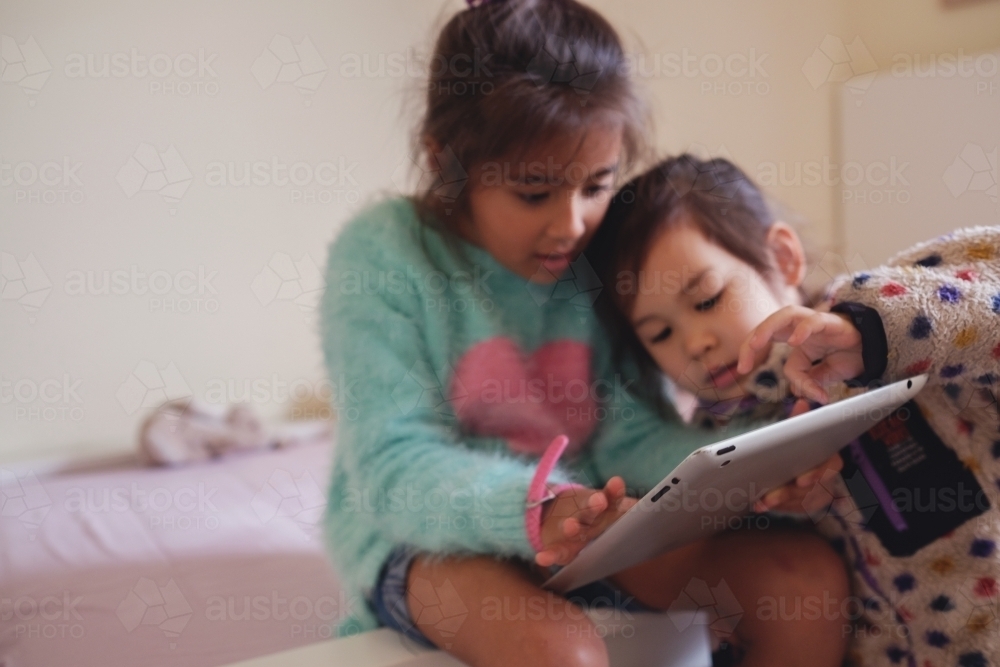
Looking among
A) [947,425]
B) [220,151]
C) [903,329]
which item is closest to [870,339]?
[903,329]

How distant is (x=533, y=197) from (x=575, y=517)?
347 millimetres

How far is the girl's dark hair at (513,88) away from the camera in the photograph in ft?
2.67

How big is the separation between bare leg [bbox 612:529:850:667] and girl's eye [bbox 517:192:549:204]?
359 millimetres

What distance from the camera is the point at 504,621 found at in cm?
64

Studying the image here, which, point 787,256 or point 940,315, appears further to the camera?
point 787,256

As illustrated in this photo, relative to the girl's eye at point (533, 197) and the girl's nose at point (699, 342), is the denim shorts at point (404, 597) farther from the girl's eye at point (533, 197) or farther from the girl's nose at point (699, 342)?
the girl's eye at point (533, 197)

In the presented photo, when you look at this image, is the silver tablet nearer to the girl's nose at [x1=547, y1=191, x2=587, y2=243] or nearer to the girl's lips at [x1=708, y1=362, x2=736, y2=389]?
the girl's lips at [x1=708, y1=362, x2=736, y2=389]

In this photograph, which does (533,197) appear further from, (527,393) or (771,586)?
(771,586)

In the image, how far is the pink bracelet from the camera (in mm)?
630

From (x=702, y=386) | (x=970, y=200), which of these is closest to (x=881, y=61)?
(x=970, y=200)

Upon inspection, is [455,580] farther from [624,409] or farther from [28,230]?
[28,230]

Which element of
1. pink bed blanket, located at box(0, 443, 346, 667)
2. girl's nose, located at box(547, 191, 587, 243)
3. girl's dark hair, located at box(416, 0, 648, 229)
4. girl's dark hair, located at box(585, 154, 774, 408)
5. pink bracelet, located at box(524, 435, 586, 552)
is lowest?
pink bed blanket, located at box(0, 443, 346, 667)

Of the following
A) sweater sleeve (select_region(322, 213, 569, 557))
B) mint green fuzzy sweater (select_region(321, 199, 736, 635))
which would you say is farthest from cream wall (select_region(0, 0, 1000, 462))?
sweater sleeve (select_region(322, 213, 569, 557))

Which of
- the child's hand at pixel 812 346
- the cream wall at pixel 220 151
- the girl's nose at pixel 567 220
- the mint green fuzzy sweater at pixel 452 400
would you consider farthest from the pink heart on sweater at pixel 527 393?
the cream wall at pixel 220 151
